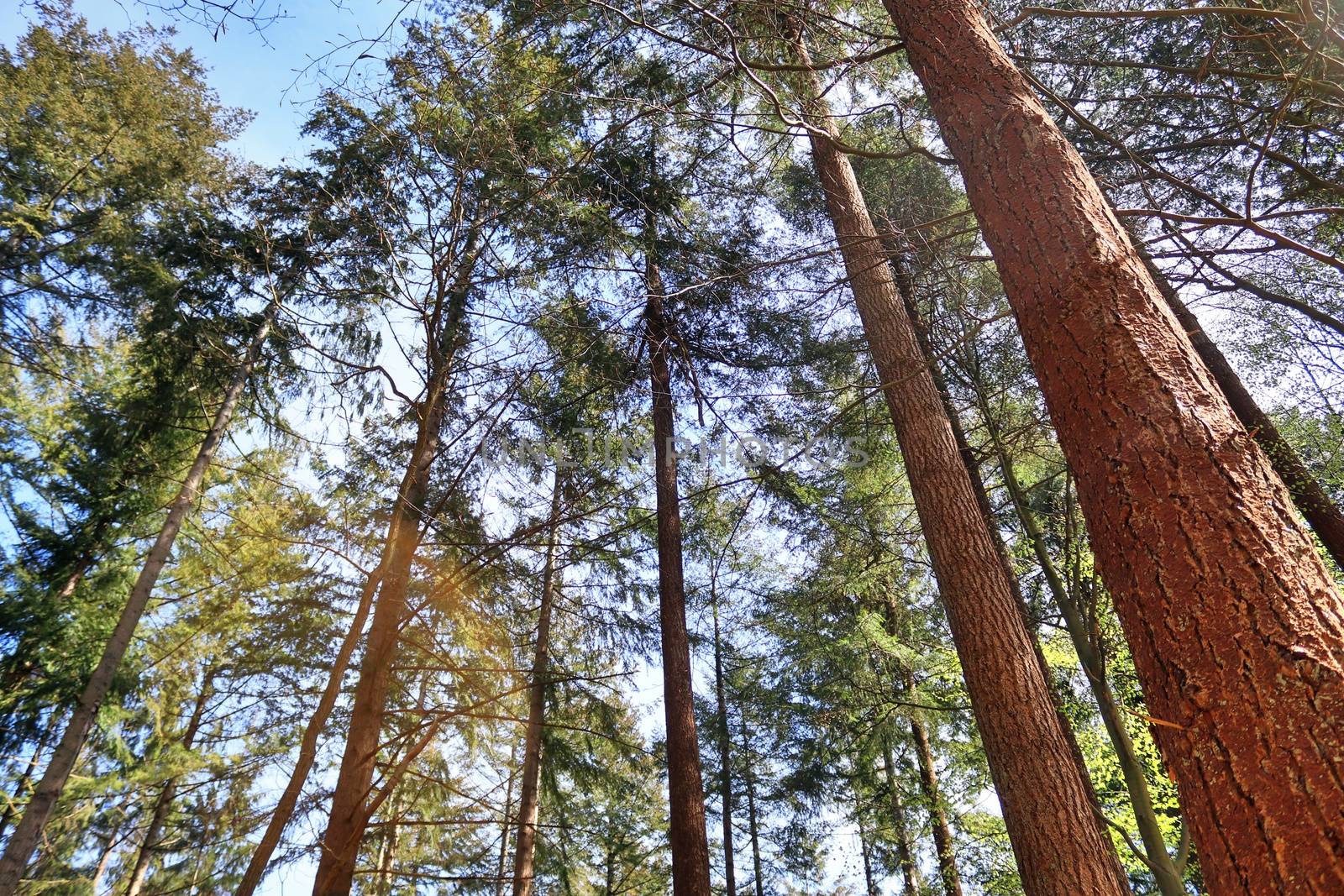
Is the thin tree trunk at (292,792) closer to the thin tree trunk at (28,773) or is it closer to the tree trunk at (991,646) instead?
the tree trunk at (991,646)

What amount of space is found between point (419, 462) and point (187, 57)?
8.20 metres

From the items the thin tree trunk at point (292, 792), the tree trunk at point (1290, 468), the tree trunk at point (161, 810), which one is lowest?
the thin tree trunk at point (292, 792)

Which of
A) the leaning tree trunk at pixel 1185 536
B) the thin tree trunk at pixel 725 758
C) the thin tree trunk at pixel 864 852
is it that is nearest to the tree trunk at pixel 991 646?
the leaning tree trunk at pixel 1185 536

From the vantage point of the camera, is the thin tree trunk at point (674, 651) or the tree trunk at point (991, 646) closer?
the tree trunk at point (991, 646)

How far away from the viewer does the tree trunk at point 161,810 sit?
766 cm

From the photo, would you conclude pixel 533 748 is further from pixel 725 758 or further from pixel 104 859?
pixel 104 859

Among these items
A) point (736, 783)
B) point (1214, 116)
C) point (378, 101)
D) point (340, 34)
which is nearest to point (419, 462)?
point (378, 101)

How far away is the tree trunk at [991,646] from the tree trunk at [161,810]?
8.71m

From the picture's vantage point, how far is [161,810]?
8.00 m

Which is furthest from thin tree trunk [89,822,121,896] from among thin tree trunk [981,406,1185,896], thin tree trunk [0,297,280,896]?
Answer: thin tree trunk [981,406,1185,896]

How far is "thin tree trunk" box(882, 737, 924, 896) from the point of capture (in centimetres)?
899

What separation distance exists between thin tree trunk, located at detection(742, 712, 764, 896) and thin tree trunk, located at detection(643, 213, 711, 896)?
614 centimetres

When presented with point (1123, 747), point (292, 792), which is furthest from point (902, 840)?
point (292, 792)

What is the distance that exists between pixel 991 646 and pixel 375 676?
3.64m
